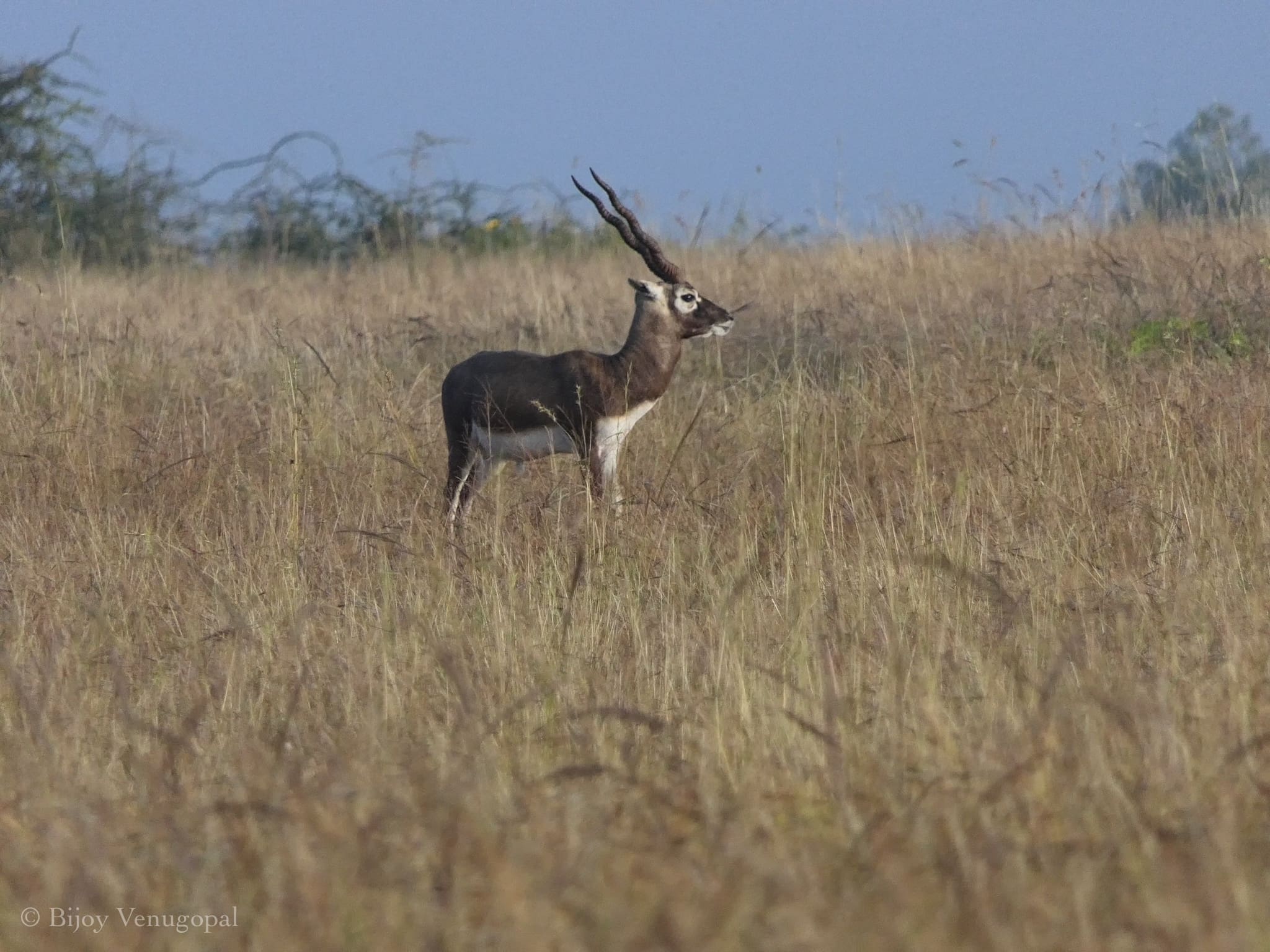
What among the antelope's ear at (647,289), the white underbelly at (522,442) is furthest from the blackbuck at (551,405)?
the antelope's ear at (647,289)

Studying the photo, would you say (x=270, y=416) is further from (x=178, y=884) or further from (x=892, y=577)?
(x=178, y=884)

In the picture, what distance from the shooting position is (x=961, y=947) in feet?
7.55

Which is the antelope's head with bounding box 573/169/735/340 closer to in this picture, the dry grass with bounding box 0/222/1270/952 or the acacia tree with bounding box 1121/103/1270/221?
the dry grass with bounding box 0/222/1270/952

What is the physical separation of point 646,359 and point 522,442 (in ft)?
2.51

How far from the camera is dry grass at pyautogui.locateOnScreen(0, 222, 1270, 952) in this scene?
2.49 meters

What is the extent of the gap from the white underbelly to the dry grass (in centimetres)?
26

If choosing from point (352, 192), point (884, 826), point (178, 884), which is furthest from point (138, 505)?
point (352, 192)

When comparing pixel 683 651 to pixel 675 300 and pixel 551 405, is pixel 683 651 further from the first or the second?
pixel 675 300

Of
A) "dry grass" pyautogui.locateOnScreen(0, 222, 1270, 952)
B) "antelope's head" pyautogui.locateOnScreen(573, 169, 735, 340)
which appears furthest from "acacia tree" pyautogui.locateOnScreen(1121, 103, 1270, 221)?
Answer: "antelope's head" pyautogui.locateOnScreen(573, 169, 735, 340)

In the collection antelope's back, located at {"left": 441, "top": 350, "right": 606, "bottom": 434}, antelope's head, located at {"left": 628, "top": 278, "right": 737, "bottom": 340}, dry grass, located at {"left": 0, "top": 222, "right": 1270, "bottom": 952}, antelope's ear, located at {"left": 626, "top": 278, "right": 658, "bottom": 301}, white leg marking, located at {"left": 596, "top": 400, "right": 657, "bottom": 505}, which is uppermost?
antelope's ear, located at {"left": 626, "top": 278, "right": 658, "bottom": 301}

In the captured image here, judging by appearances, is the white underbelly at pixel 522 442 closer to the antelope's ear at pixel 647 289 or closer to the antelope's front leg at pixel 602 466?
the antelope's front leg at pixel 602 466

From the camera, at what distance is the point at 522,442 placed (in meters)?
7.07

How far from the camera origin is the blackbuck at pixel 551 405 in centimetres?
705

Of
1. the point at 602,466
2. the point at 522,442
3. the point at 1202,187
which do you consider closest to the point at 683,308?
the point at 602,466
